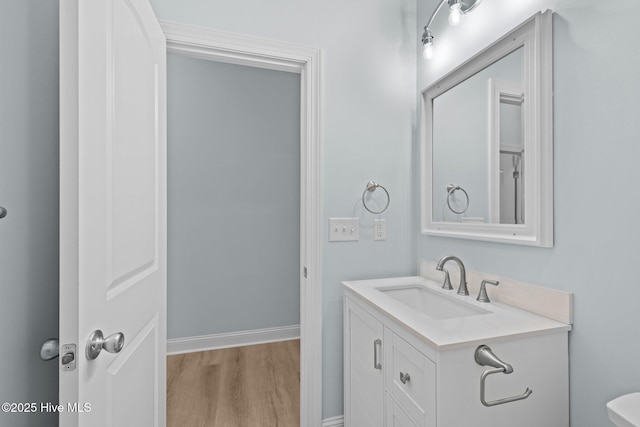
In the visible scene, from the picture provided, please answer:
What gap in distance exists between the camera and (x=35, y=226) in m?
0.82

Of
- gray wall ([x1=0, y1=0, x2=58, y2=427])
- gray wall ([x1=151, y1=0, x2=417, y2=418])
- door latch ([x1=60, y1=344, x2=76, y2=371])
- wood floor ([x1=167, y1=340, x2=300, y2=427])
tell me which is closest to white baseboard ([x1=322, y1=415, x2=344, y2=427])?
gray wall ([x1=151, y1=0, x2=417, y2=418])

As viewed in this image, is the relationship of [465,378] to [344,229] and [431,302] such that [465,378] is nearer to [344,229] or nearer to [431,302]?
[431,302]

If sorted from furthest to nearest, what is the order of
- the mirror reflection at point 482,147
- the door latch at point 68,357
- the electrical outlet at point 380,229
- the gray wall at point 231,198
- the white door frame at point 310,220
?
the gray wall at point 231,198, the electrical outlet at point 380,229, the white door frame at point 310,220, the mirror reflection at point 482,147, the door latch at point 68,357

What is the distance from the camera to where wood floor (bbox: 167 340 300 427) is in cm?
173

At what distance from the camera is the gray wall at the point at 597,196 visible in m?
0.81

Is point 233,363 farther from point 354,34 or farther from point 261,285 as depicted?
point 354,34

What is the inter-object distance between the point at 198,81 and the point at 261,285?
1.84 metres

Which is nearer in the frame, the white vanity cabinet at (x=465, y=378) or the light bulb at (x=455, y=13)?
the white vanity cabinet at (x=465, y=378)

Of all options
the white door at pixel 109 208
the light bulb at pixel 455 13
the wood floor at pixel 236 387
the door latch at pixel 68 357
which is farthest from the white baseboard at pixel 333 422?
the light bulb at pixel 455 13

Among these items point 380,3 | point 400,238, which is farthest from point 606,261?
point 380,3

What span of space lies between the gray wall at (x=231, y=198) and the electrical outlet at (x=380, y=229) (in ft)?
4.15

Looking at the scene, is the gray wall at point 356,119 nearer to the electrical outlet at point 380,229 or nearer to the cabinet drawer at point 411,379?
the electrical outlet at point 380,229

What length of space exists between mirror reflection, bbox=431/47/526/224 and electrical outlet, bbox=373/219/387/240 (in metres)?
0.27

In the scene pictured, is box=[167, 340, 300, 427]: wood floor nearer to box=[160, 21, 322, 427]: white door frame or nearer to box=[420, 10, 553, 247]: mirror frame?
box=[160, 21, 322, 427]: white door frame
